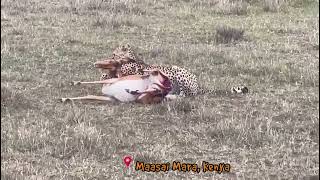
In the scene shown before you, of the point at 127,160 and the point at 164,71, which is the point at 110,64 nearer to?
the point at 164,71

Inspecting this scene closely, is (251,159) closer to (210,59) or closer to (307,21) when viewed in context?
(210,59)

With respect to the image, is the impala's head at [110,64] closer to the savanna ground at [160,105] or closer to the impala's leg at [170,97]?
the savanna ground at [160,105]

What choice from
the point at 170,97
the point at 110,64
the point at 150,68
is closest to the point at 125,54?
the point at 110,64

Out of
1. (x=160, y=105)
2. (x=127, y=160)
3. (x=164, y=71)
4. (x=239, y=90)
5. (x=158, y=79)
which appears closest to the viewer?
(x=127, y=160)

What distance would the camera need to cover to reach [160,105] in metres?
6.71

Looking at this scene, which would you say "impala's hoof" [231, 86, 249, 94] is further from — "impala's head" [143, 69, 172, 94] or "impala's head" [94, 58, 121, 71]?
"impala's head" [94, 58, 121, 71]

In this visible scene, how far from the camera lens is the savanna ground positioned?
519cm

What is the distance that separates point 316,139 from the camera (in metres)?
5.87

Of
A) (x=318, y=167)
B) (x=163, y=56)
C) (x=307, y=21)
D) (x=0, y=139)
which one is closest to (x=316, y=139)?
(x=318, y=167)

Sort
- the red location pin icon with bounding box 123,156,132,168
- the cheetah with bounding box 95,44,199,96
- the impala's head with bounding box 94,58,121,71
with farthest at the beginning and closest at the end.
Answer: the impala's head with bounding box 94,58,121,71, the cheetah with bounding box 95,44,199,96, the red location pin icon with bounding box 123,156,132,168

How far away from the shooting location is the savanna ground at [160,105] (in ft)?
17.0

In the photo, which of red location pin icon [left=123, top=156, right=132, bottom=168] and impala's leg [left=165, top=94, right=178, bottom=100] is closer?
red location pin icon [left=123, top=156, right=132, bottom=168]

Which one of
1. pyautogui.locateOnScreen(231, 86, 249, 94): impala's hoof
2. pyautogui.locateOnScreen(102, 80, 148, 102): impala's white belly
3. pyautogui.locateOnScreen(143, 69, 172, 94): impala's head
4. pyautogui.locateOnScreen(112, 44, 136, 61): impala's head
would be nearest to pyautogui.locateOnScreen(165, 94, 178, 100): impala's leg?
pyautogui.locateOnScreen(143, 69, 172, 94): impala's head

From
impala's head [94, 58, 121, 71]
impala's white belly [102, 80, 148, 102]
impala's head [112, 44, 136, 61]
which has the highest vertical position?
impala's head [112, 44, 136, 61]
